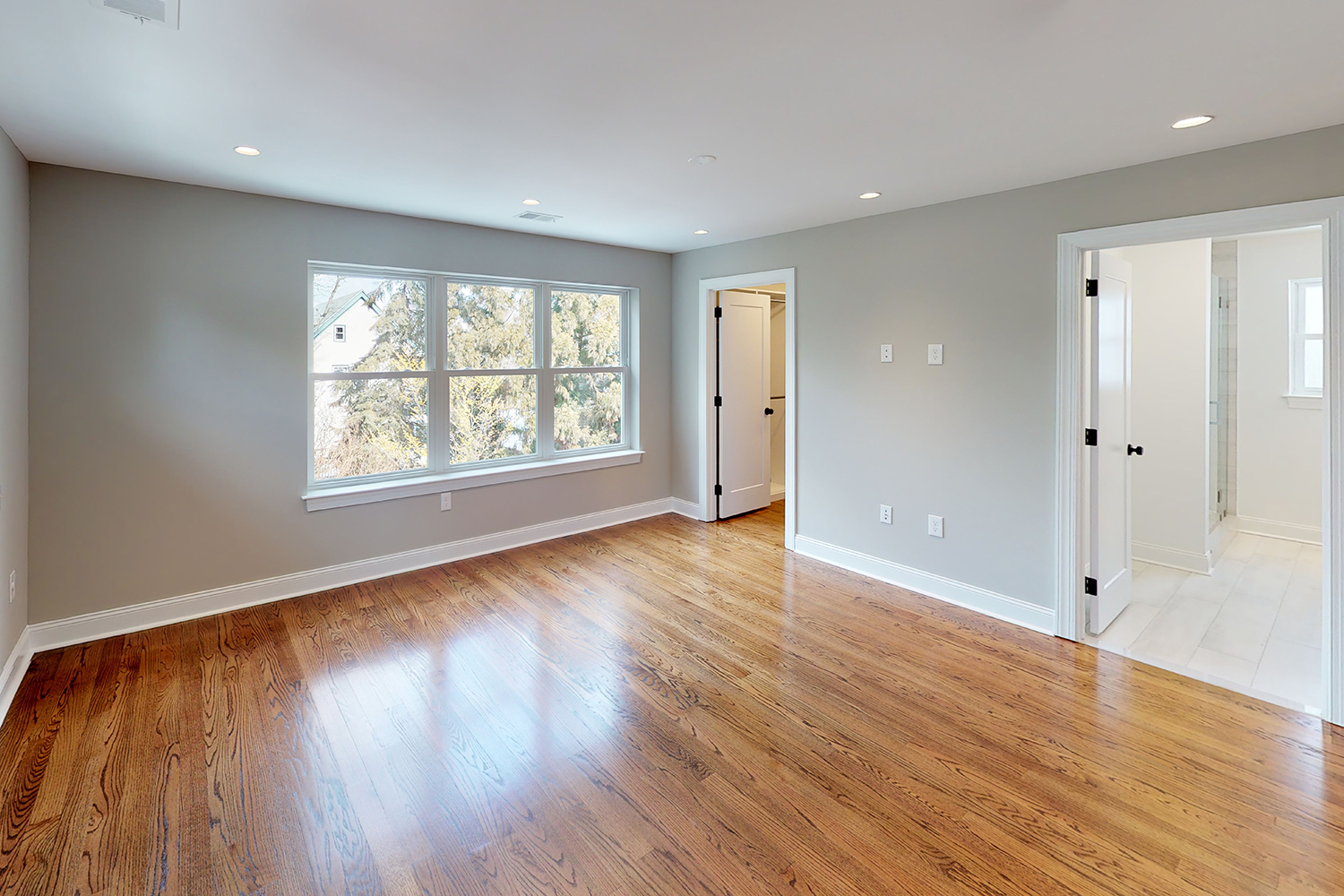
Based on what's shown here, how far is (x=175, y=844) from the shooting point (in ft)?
6.04

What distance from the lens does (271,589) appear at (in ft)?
12.2

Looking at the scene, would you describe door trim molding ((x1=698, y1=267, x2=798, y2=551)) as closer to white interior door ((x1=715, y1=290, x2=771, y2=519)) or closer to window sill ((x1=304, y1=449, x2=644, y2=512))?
white interior door ((x1=715, y1=290, x2=771, y2=519))

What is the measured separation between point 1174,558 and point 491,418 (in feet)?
16.2

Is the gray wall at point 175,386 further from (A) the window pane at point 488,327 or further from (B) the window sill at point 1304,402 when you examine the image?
(B) the window sill at point 1304,402

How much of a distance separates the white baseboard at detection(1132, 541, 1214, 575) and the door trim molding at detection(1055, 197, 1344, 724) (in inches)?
66.0

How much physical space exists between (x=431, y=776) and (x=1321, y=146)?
161 inches

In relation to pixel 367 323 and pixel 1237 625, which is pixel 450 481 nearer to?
pixel 367 323

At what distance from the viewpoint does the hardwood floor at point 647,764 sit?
5.74ft

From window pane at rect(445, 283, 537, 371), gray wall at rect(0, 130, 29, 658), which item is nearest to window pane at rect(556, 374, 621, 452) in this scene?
window pane at rect(445, 283, 537, 371)

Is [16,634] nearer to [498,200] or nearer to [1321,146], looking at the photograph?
[498,200]

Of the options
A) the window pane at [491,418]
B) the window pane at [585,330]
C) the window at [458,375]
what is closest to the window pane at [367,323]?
the window at [458,375]

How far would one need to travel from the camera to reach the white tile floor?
2797 mm

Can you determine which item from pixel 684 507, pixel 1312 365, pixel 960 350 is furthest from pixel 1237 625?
pixel 684 507

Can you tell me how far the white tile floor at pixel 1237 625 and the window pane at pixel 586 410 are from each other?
377 cm
